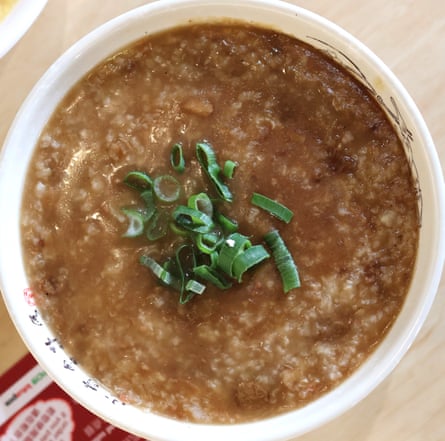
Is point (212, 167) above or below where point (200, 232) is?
above

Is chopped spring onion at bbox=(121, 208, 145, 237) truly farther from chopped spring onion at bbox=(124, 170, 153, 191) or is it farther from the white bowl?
the white bowl

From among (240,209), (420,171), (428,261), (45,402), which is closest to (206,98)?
(240,209)

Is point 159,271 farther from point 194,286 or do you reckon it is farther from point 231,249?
point 231,249

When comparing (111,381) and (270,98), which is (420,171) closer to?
(270,98)

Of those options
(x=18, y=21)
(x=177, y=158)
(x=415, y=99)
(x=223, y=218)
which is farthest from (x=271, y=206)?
(x=18, y=21)

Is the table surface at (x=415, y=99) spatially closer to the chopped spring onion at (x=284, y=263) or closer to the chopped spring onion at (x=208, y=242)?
the chopped spring onion at (x=284, y=263)

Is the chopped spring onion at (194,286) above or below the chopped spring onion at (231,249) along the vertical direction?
below

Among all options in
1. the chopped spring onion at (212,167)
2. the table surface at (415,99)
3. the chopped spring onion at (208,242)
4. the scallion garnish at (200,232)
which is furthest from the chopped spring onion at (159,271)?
the table surface at (415,99)
